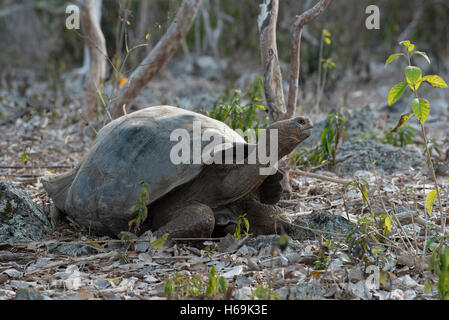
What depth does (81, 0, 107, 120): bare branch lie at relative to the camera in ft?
19.7

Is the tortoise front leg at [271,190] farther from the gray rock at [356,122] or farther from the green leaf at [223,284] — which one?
the gray rock at [356,122]

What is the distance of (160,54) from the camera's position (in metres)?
5.30

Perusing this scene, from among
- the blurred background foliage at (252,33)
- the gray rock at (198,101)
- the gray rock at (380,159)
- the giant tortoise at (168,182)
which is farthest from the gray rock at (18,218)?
the blurred background foliage at (252,33)

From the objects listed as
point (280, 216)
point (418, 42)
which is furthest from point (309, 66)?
point (280, 216)

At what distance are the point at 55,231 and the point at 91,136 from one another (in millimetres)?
2667

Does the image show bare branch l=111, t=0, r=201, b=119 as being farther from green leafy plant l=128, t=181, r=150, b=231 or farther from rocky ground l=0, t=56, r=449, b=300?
green leafy plant l=128, t=181, r=150, b=231

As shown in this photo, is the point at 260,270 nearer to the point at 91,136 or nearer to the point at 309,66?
the point at 91,136

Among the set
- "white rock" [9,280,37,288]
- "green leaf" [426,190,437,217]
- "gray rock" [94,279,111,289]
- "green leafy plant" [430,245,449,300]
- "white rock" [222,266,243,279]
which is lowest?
"white rock" [9,280,37,288]

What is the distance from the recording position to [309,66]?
8555 mm

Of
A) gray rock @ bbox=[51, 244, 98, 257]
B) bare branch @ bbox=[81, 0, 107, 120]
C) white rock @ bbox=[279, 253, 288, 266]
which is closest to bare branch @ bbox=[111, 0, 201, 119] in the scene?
bare branch @ bbox=[81, 0, 107, 120]

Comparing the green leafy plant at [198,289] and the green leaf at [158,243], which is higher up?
the green leaf at [158,243]

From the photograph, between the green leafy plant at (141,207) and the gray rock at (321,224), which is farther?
the gray rock at (321,224)

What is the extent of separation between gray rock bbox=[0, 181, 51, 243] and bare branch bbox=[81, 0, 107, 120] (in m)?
Result: 2.72

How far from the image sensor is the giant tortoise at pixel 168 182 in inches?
122
